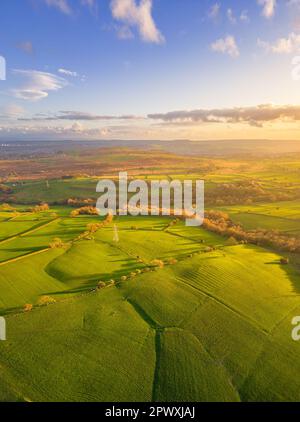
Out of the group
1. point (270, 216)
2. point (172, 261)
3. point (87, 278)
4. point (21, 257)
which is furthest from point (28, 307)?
point (270, 216)

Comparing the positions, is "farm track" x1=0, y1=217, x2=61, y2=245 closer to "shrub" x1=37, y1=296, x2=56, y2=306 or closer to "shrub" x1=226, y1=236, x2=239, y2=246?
"shrub" x1=37, y1=296, x2=56, y2=306

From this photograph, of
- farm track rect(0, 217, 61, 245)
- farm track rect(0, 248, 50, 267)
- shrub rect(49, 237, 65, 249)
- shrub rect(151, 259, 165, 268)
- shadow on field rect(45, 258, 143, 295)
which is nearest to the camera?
shadow on field rect(45, 258, 143, 295)

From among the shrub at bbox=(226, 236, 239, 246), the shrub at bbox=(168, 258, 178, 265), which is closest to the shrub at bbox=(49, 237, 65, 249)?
the shrub at bbox=(168, 258, 178, 265)

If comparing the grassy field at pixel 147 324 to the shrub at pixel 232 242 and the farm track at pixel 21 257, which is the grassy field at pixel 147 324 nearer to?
the farm track at pixel 21 257

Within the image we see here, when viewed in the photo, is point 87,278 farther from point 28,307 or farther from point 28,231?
point 28,231

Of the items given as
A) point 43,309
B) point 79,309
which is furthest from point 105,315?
point 43,309

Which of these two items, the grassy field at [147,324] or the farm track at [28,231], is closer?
the grassy field at [147,324]

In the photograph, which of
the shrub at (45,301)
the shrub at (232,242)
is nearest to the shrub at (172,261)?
the shrub at (232,242)
